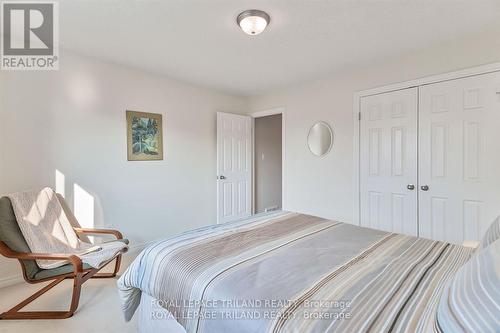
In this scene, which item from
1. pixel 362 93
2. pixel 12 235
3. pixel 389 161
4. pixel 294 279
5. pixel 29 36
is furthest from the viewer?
pixel 362 93

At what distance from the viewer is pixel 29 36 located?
232 cm

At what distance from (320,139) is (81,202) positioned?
10.3 ft

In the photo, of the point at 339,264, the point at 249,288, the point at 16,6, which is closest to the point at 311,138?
the point at 339,264

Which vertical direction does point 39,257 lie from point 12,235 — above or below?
below

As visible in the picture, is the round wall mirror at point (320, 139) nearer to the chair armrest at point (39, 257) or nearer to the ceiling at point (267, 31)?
the ceiling at point (267, 31)

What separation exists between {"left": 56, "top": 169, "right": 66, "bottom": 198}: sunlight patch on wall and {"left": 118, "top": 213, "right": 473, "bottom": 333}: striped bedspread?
1.71m

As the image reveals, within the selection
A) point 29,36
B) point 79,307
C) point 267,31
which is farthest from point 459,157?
point 29,36

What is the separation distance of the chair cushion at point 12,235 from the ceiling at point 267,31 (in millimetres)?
1623

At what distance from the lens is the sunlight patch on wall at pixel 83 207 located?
277cm

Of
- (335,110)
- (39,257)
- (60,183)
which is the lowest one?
(39,257)

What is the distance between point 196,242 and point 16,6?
2.32 m

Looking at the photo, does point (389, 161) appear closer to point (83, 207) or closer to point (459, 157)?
point (459, 157)

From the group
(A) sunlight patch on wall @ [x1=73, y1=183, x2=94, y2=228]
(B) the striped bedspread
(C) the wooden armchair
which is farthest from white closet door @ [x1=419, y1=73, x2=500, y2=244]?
(A) sunlight patch on wall @ [x1=73, y1=183, x2=94, y2=228]

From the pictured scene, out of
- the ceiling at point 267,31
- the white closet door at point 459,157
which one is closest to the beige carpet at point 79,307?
the ceiling at point 267,31
